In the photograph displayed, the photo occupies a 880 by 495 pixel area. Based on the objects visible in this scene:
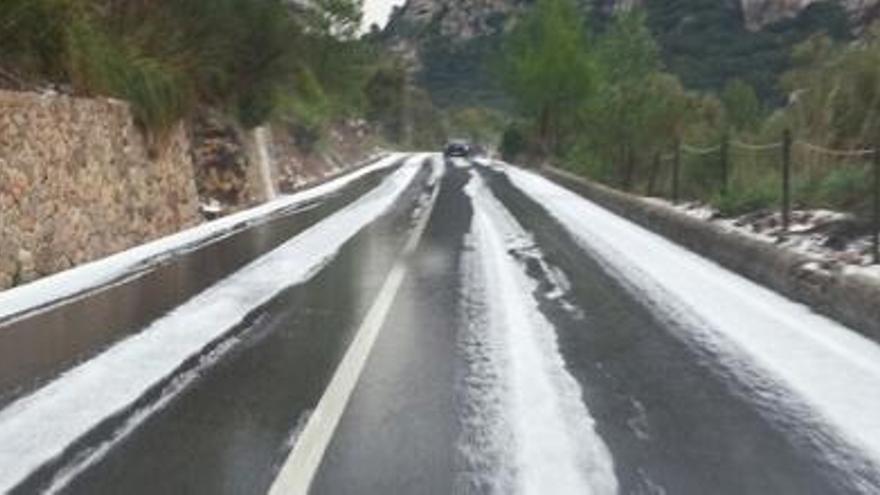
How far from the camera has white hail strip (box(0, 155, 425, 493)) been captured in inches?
237

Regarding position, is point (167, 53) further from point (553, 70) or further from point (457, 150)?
point (457, 150)

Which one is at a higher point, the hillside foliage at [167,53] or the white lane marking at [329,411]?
the hillside foliage at [167,53]

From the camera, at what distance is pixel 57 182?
1433 cm

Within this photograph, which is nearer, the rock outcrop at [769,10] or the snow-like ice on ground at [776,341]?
the snow-like ice on ground at [776,341]

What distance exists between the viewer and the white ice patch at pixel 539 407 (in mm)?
5383

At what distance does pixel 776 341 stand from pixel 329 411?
12.1 feet

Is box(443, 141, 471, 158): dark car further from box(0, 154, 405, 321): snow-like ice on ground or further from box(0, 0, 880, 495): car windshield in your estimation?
box(0, 154, 405, 321): snow-like ice on ground

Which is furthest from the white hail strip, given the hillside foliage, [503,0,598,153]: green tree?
[503,0,598,153]: green tree

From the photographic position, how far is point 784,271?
446 inches

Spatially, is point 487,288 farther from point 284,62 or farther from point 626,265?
point 284,62

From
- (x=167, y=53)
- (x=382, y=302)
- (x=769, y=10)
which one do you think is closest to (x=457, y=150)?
(x=167, y=53)

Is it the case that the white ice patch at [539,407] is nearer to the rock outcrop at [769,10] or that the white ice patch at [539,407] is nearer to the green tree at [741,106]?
the green tree at [741,106]

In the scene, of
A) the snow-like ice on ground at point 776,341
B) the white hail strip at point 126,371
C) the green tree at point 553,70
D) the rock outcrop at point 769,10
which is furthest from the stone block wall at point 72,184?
the rock outcrop at point 769,10

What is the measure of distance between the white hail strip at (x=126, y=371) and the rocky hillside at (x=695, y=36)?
2261 inches
